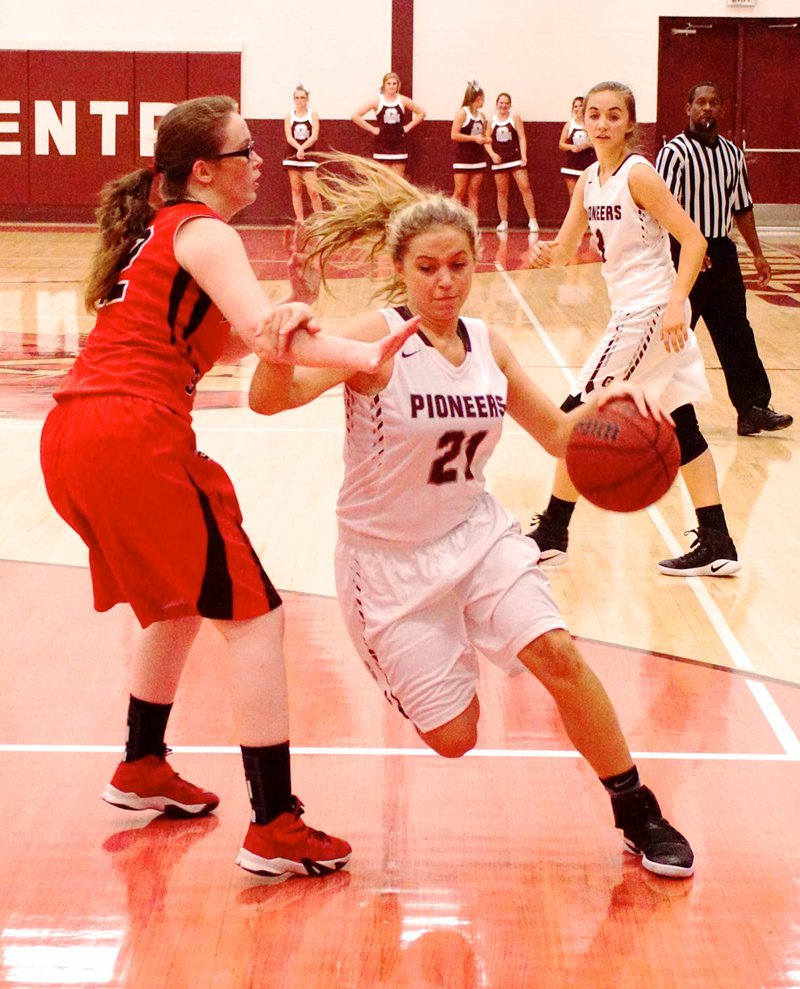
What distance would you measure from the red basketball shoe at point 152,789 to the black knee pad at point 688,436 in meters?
2.87

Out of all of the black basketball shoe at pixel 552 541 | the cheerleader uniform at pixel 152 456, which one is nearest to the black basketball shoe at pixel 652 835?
the cheerleader uniform at pixel 152 456

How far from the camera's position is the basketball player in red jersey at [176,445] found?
9.59 feet

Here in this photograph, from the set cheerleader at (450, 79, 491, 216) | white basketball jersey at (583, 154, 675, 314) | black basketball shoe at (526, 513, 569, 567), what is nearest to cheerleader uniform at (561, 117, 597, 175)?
cheerleader at (450, 79, 491, 216)

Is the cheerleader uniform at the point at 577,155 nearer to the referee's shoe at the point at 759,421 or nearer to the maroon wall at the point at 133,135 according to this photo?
the maroon wall at the point at 133,135

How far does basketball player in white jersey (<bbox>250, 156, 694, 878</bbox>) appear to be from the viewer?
310 centimetres

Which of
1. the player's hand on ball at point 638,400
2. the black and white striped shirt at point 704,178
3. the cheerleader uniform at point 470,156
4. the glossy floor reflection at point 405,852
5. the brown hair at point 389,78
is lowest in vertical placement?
the glossy floor reflection at point 405,852

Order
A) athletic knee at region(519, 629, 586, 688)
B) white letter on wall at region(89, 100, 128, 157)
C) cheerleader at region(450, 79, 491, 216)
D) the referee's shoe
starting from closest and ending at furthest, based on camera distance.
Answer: athletic knee at region(519, 629, 586, 688) < the referee's shoe < cheerleader at region(450, 79, 491, 216) < white letter on wall at region(89, 100, 128, 157)

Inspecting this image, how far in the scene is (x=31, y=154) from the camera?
20438 millimetres

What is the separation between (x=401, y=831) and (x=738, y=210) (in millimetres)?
5510

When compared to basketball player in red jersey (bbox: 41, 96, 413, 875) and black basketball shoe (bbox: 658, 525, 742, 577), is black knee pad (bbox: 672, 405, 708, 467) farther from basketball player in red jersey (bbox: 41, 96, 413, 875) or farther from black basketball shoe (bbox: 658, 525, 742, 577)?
basketball player in red jersey (bbox: 41, 96, 413, 875)

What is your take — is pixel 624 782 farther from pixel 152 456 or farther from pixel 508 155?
pixel 508 155

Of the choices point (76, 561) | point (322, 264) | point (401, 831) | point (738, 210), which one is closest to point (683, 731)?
point (401, 831)

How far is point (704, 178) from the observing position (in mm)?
7488

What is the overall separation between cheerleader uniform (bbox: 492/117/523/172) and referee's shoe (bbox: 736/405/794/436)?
1252 centimetres
